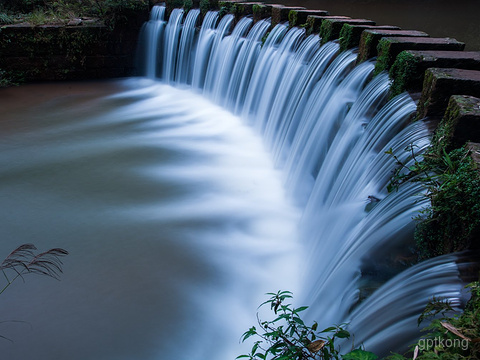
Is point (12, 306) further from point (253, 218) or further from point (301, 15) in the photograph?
point (301, 15)

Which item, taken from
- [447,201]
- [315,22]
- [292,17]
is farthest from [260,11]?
[447,201]

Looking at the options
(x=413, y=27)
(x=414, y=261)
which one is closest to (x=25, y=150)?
(x=414, y=261)

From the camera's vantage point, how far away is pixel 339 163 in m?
3.84

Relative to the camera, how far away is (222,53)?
8.47 meters

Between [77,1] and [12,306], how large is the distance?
33.9 ft

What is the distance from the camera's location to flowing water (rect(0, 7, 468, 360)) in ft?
8.38

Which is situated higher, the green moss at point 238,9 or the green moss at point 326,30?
the green moss at point 238,9

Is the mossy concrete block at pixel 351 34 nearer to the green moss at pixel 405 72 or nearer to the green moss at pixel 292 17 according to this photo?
the green moss at pixel 405 72

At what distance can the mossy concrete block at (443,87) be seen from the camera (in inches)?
97.4

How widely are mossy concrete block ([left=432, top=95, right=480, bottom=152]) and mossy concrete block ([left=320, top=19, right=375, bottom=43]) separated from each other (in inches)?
116

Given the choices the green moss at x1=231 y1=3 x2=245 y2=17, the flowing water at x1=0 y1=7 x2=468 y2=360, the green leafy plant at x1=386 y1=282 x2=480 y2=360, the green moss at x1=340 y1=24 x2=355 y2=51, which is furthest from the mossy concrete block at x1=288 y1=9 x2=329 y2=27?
the green leafy plant at x1=386 y1=282 x2=480 y2=360

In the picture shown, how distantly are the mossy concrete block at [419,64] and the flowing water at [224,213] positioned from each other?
0.60 feet

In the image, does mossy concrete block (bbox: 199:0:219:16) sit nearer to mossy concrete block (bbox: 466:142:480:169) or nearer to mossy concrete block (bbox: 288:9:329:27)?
mossy concrete block (bbox: 288:9:329:27)

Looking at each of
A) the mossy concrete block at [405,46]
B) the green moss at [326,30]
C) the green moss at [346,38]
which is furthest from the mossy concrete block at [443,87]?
the green moss at [326,30]
